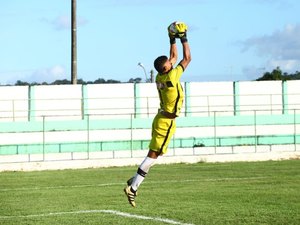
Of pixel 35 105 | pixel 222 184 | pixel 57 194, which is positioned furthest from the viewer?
pixel 35 105

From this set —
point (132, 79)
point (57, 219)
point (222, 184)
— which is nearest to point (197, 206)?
point (57, 219)

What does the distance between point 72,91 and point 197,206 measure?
3987 cm

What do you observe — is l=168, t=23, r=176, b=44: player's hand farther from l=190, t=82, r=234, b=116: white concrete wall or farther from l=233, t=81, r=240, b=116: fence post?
l=233, t=81, r=240, b=116: fence post

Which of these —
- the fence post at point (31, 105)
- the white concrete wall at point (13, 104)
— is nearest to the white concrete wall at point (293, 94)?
Answer: the fence post at point (31, 105)

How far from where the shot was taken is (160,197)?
64.1 feet

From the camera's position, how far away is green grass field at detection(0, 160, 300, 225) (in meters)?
15.1

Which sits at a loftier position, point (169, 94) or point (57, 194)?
point (169, 94)

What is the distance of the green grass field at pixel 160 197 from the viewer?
594 inches

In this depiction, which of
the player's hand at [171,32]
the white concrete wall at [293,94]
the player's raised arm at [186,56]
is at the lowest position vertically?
the player's raised arm at [186,56]

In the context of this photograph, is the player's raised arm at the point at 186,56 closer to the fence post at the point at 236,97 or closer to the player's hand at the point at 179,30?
the player's hand at the point at 179,30

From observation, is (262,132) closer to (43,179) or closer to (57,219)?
(43,179)

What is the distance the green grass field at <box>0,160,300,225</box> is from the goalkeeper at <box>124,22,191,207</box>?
3.53ft

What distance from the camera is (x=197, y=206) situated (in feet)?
55.8

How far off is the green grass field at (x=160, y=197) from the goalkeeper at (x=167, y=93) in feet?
3.53
